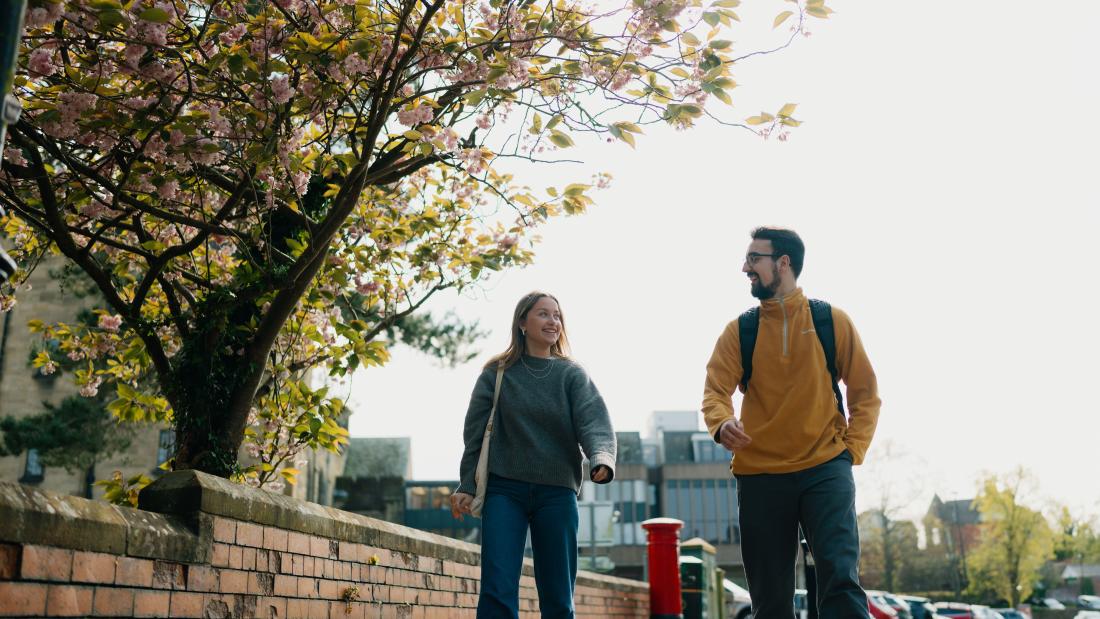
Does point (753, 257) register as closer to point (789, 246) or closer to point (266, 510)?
point (789, 246)

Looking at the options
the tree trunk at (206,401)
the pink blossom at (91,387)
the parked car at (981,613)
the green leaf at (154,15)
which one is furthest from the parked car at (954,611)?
the green leaf at (154,15)

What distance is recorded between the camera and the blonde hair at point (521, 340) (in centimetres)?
494

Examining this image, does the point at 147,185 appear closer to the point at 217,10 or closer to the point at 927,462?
the point at 217,10

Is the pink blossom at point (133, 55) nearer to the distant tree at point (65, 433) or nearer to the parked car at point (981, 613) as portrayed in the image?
the distant tree at point (65, 433)

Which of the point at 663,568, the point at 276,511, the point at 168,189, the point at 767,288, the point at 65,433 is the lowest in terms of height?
the point at 663,568

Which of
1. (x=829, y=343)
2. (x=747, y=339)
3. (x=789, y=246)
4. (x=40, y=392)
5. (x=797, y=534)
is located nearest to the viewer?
(x=797, y=534)

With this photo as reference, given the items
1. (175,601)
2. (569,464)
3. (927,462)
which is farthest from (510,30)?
(927,462)

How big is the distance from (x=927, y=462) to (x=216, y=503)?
59415mm

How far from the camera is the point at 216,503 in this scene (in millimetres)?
4074

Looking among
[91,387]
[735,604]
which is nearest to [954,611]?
[735,604]

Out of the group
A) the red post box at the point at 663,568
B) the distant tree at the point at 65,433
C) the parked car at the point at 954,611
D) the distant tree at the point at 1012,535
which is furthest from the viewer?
the distant tree at the point at 1012,535

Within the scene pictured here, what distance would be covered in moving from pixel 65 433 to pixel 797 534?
2169 centimetres

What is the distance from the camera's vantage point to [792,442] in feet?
14.1

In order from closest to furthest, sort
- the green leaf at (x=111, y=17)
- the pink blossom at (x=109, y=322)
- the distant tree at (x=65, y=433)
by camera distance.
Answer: the green leaf at (x=111, y=17) → the pink blossom at (x=109, y=322) → the distant tree at (x=65, y=433)
